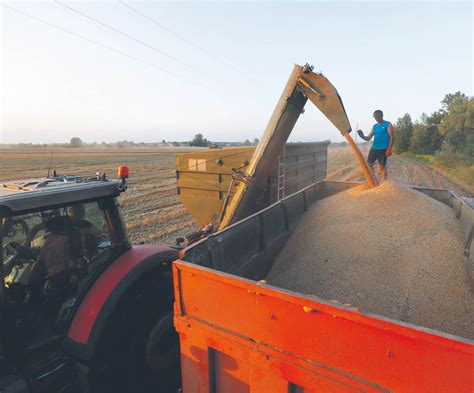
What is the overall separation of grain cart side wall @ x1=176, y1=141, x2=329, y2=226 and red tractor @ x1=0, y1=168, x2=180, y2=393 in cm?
257

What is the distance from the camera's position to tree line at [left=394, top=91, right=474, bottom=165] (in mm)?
25094

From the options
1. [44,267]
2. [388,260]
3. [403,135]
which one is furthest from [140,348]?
[403,135]

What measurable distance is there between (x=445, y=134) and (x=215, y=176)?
3400cm

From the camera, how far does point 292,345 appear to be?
55.6 inches

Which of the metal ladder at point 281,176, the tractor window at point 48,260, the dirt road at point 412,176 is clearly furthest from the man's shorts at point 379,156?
the dirt road at point 412,176

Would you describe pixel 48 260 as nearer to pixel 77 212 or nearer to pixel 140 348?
pixel 77 212

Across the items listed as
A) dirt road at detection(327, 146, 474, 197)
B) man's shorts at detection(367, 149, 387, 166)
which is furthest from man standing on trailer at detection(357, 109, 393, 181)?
dirt road at detection(327, 146, 474, 197)

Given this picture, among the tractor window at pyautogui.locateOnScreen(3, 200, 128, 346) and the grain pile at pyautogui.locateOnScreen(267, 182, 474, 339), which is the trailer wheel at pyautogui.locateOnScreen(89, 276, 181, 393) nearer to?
the tractor window at pyautogui.locateOnScreen(3, 200, 128, 346)

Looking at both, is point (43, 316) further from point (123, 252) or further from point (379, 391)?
point (379, 391)

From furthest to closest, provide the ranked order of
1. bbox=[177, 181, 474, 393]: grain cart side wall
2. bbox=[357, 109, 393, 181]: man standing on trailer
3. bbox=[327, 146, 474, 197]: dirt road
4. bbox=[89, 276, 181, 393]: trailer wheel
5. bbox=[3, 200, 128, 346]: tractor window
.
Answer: bbox=[327, 146, 474, 197]: dirt road < bbox=[357, 109, 393, 181]: man standing on trailer < bbox=[89, 276, 181, 393]: trailer wheel < bbox=[3, 200, 128, 346]: tractor window < bbox=[177, 181, 474, 393]: grain cart side wall

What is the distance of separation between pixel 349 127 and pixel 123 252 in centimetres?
281

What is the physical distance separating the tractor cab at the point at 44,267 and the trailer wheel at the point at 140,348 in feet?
0.76

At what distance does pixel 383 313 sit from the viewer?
2062 mm

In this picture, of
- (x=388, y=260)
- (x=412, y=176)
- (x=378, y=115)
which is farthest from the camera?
(x=412, y=176)
